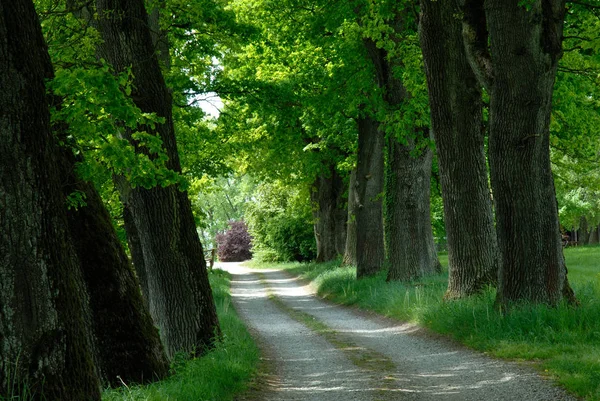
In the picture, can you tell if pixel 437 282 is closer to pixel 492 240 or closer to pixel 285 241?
pixel 492 240

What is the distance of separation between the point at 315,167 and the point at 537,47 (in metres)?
20.1

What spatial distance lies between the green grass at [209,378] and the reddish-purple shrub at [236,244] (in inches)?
2532

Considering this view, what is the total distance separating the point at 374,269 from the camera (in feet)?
72.7

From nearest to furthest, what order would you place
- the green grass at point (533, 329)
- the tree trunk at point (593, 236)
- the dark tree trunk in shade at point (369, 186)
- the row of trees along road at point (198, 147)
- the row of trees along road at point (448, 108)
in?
1. the row of trees along road at point (198, 147)
2. the green grass at point (533, 329)
3. the row of trees along road at point (448, 108)
4. the dark tree trunk in shade at point (369, 186)
5. the tree trunk at point (593, 236)

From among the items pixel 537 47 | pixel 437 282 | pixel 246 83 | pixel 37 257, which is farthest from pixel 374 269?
pixel 37 257

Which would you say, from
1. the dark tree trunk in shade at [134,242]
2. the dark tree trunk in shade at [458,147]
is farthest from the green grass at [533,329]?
the dark tree trunk in shade at [134,242]

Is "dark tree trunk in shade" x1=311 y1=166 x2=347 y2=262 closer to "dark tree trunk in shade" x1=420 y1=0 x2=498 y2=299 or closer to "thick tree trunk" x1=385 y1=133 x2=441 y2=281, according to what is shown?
"thick tree trunk" x1=385 y1=133 x2=441 y2=281

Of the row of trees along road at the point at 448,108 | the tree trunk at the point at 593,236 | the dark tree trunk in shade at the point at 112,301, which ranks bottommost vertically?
the tree trunk at the point at 593,236

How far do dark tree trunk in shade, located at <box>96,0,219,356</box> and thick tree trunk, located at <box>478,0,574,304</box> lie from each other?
4799 mm

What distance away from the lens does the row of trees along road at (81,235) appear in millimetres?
4797

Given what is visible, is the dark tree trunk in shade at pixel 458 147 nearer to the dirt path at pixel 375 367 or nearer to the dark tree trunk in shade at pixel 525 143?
the dirt path at pixel 375 367

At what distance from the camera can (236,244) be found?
249ft

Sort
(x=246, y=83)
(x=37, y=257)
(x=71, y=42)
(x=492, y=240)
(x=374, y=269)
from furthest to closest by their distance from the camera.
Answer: (x=374, y=269)
(x=246, y=83)
(x=492, y=240)
(x=71, y=42)
(x=37, y=257)

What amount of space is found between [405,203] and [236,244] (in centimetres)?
5786
